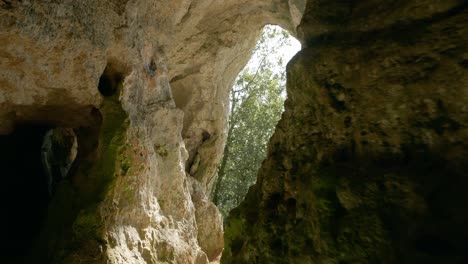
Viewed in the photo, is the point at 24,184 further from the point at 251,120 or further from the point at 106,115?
the point at 251,120

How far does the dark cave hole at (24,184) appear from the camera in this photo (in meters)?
7.50

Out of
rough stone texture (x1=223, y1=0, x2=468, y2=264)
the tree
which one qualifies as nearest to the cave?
rough stone texture (x1=223, y1=0, x2=468, y2=264)

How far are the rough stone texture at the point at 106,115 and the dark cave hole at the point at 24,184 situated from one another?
0.91 metres

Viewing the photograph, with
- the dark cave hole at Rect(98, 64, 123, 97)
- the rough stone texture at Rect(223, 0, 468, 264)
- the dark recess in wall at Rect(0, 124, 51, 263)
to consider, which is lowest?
the dark recess in wall at Rect(0, 124, 51, 263)

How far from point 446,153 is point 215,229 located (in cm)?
1131

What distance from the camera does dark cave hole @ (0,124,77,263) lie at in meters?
7.50

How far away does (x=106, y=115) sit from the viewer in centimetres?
721

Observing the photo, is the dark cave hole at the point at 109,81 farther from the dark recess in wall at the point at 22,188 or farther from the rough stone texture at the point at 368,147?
the rough stone texture at the point at 368,147

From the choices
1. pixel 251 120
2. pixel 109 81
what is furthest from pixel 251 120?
pixel 109 81

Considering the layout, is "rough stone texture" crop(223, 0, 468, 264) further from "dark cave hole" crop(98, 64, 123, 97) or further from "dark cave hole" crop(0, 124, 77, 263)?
"dark cave hole" crop(0, 124, 77, 263)

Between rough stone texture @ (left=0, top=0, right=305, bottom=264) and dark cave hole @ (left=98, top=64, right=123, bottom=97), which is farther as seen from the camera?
dark cave hole @ (left=98, top=64, right=123, bottom=97)

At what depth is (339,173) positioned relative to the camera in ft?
10.8

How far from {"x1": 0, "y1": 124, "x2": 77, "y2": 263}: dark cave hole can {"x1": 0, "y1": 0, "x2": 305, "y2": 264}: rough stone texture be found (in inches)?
35.7

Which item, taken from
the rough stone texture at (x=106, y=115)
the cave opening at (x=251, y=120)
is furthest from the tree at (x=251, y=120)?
the rough stone texture at (x=106, y=115)
